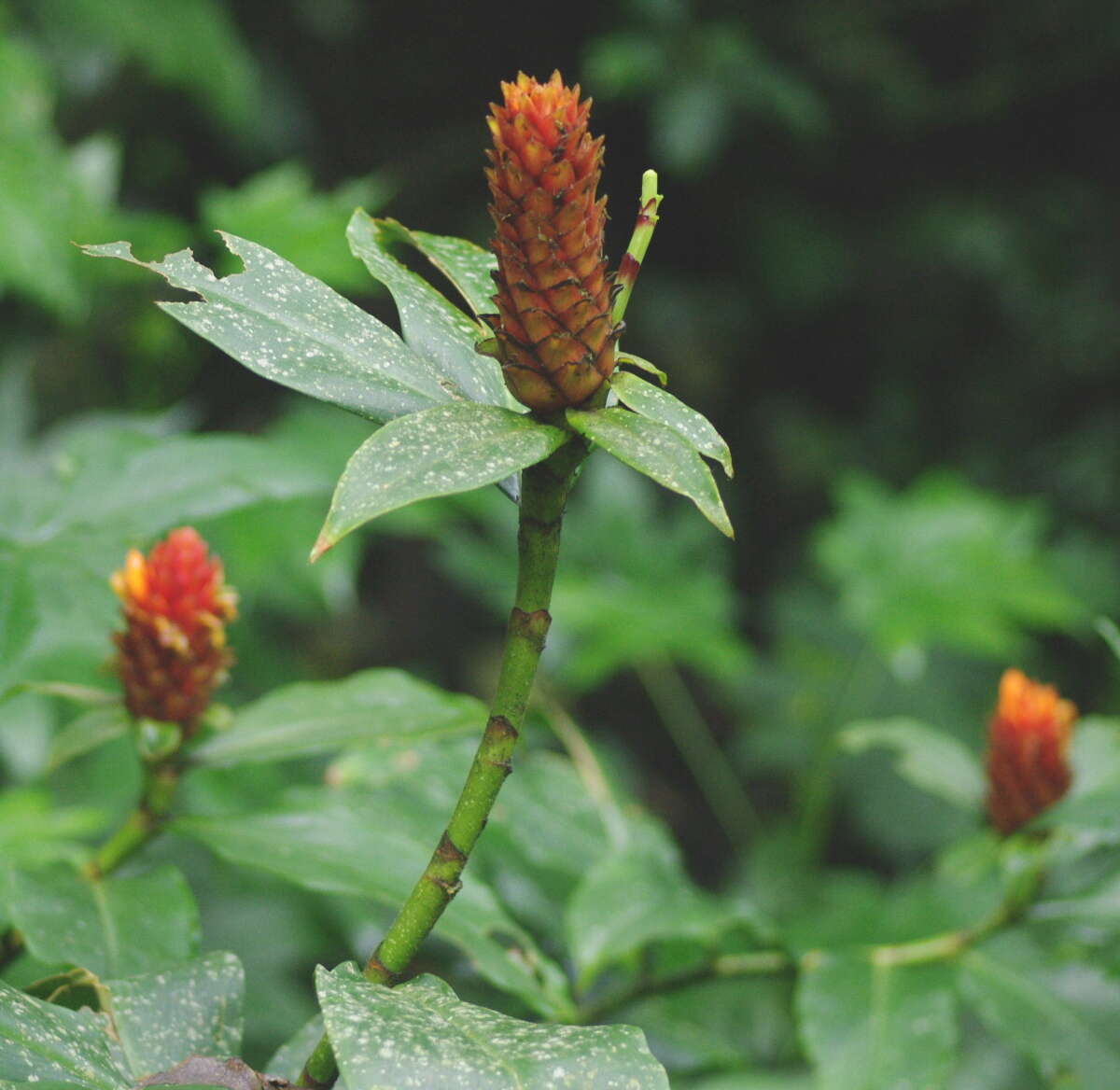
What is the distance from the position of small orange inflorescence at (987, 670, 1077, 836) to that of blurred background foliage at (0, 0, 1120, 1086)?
735 mm

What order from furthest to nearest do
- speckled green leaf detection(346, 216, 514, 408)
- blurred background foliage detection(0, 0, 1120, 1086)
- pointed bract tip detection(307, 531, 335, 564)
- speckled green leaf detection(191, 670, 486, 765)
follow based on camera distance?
blurred background foliage detection(0, 0, 1120, 1086)
speckled green leaf detection(191, 670, 486, 765)
speckled green leaf detection(346, 216, 514, 408)
pointed bract tip detection(307, 531, 335, 564)

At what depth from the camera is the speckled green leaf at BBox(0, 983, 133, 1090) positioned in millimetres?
453

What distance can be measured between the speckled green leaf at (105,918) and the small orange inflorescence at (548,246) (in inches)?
15.9

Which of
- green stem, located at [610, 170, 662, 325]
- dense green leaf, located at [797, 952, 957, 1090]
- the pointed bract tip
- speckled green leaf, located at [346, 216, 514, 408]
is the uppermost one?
green stem, located at [610, 170, 662, 325]

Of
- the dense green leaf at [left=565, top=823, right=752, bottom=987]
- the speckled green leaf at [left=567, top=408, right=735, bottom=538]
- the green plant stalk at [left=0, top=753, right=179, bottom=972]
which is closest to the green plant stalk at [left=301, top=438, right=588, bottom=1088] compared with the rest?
the speckled green leaf at [left=567, top=408, right=735, bottom=538]

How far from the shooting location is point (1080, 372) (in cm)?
384

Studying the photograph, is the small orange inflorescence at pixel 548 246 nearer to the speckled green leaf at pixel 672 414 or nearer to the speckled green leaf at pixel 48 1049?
the speckled green leaf at pixel 672 414

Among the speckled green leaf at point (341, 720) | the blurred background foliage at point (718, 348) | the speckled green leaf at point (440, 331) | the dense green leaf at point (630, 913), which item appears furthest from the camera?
the blurred background foliage at point (718, 348)

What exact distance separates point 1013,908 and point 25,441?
1.74m

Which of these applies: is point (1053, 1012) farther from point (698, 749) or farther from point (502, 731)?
point (698, 749)

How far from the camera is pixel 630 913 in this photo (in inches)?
37.7

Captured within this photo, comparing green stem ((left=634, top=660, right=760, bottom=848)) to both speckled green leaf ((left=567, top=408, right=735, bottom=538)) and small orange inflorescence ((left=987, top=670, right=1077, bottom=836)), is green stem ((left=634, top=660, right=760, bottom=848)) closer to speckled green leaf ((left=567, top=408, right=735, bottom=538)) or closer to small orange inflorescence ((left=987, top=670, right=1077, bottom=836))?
small orange inflorescence ((left=987, top=670, right=1077, bottom=836))

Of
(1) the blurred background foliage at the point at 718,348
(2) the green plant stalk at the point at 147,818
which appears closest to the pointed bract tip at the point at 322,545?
(2) the green plant stalk at the point at 147,818

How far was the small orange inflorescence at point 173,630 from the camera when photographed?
81 cm
